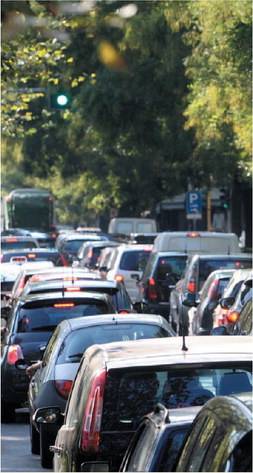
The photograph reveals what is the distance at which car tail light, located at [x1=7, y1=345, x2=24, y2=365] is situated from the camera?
54.0 feet

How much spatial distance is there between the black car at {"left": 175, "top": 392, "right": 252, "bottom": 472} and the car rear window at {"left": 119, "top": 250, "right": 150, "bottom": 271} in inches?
1081

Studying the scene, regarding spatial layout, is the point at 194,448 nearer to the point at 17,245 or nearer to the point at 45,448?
the point at 45,448

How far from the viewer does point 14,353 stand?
54.2ft

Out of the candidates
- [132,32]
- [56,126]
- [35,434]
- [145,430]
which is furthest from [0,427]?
[56,126]

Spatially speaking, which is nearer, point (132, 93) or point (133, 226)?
point (132, 93)

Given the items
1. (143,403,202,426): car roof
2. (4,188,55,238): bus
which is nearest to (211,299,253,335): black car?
(143,403,202,426): car roof

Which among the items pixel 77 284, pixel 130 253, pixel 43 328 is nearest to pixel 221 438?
pixel 43 328

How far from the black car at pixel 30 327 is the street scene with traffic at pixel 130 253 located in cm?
2

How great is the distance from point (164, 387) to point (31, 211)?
70.4 m

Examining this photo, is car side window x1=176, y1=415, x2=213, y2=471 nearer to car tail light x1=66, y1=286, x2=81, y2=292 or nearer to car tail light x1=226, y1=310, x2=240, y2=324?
car tail light x1=66, y1=286, x2=81, y2=292

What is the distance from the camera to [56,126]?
202ft

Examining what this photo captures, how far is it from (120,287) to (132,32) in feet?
79.0

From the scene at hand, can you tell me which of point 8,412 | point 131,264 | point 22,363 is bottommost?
point 8,412

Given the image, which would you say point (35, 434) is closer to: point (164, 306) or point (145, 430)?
point (145, 430)
